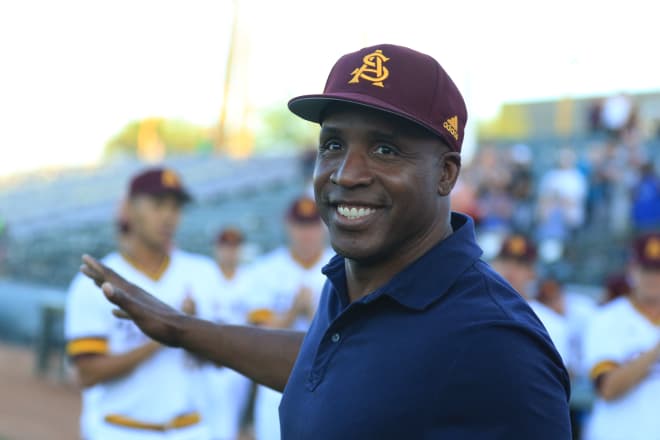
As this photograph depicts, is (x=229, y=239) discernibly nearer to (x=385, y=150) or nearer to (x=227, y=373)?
(x=227, y=373)

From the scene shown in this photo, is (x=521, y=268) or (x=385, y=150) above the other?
(x=385, y=150)

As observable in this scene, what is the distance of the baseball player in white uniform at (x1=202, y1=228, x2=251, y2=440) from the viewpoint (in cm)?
465

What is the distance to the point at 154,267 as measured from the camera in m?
4.53

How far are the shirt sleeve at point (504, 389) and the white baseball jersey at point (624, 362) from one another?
297cm

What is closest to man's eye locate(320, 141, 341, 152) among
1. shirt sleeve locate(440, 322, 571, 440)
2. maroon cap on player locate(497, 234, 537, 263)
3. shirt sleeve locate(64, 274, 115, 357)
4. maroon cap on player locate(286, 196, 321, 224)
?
shirt sleeve locate(440, 322, 571, 440)

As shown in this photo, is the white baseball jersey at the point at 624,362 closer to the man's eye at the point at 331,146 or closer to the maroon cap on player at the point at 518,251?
the maroon cap on player at the point at 518,251

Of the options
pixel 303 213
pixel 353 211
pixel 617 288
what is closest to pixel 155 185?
pixel 303 213

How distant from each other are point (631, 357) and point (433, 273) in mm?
3014

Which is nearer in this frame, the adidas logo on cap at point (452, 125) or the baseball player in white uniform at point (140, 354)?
the adidas logo on cap at point (452, 125)

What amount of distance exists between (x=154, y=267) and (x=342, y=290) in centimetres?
253

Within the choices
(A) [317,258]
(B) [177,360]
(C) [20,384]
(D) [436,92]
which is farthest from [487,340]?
(C) [20,384]

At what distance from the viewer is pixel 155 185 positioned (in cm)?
458

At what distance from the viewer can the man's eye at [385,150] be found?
6.44 ft

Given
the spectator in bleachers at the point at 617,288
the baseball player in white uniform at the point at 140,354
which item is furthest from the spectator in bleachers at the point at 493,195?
the baseball player in white uniform at the point at 140,354
